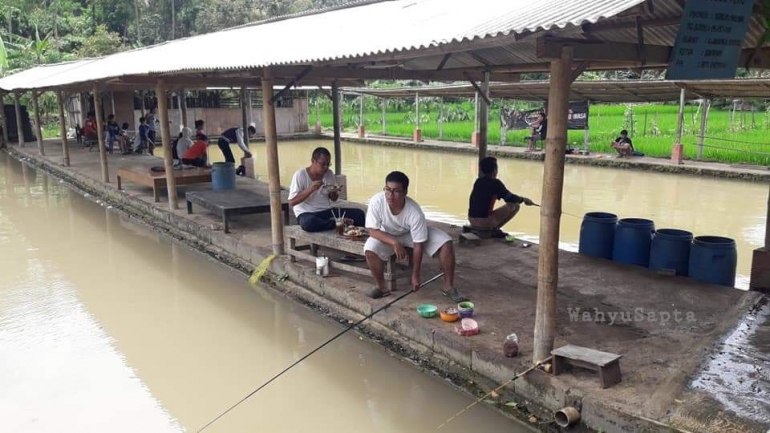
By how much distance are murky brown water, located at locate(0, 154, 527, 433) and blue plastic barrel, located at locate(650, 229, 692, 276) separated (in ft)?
9.38

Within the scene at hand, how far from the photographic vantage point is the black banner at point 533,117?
1786 centimetres

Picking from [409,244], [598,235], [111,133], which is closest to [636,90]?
[598,235]

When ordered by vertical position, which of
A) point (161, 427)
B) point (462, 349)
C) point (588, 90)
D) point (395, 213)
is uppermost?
point (588, 90)

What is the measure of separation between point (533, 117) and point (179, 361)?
1651cm

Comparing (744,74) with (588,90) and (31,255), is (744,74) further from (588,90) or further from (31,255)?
(31,255)

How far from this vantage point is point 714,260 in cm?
555

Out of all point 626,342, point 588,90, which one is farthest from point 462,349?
point 588,90

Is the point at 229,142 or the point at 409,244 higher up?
the point at 229,142

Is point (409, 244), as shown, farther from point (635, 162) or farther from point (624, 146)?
point (624, 146)

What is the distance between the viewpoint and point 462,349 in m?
4.42

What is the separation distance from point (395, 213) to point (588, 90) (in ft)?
43.3

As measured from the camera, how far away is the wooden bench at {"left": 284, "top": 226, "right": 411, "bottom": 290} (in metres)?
5.53

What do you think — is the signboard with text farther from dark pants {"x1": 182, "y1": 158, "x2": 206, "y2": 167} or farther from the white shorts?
dark pants {"x1": 182, "y1": 158, "x2": 206, "y2": 167}

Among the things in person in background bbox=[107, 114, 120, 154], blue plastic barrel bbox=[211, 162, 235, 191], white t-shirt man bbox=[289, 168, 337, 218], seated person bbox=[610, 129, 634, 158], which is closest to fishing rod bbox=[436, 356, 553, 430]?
white t-shirt man bbox=[289, 168, 337, 218]
